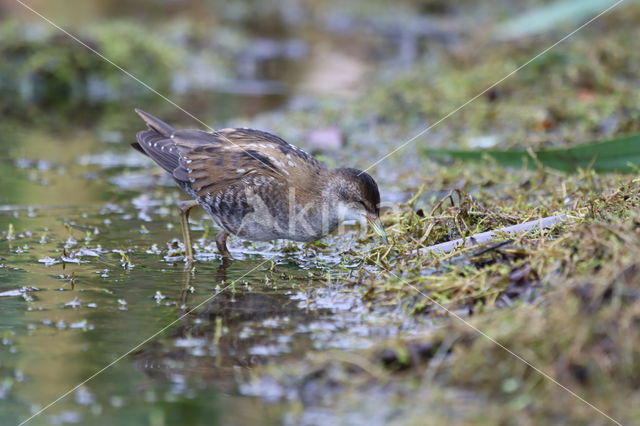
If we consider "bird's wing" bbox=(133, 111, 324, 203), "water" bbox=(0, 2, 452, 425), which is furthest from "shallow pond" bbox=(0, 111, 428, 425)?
"bird's wing" bbox=(133, 111, 324, 203)

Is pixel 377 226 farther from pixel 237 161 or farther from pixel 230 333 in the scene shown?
pixel 230 333

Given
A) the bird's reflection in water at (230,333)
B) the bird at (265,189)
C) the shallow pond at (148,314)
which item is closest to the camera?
the shallow pond at (148,314)

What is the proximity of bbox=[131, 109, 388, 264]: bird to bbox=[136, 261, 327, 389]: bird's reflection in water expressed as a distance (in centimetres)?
66

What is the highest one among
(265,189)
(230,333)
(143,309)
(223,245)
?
(265,189)

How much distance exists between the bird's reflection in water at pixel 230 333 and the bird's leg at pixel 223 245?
63cm

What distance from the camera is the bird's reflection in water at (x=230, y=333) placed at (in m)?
4.02

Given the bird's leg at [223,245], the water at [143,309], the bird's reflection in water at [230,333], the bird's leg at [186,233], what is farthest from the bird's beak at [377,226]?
the bird's leg at [186,233]

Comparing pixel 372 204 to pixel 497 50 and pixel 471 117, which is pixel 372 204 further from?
pixel 497 50

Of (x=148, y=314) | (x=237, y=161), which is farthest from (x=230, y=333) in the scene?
(x=237, y=161)

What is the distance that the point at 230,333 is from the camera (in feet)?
14.6

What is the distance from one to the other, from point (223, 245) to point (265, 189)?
1.65 feet

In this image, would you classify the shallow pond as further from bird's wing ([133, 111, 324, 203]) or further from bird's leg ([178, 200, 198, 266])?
bird's wing ([133, 111, 324, 203])

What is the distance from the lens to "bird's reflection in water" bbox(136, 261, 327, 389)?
13.2ft

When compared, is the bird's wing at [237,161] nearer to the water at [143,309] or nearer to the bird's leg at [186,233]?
the bird's leg at [186,233]
